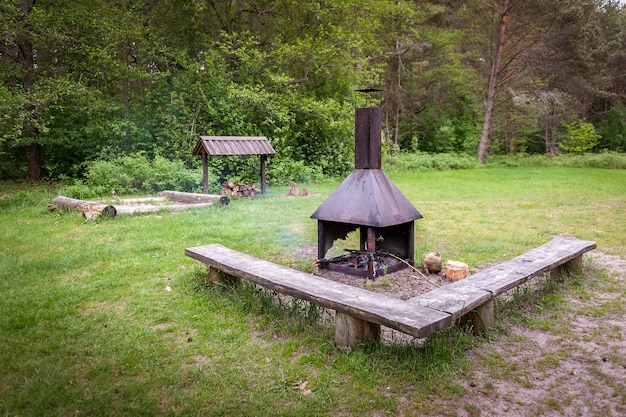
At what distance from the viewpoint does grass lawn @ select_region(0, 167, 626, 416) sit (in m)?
2.66

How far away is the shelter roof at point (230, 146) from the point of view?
10484 millimetres

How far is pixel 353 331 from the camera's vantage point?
126 inches

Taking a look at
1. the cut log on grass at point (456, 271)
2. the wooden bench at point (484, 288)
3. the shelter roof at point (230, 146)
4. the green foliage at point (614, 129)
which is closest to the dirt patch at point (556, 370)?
the wooden bench at point (484, 288)

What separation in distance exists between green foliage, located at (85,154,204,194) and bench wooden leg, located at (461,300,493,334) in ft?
31.8

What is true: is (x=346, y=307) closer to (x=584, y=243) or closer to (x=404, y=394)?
(x=404, y=394)

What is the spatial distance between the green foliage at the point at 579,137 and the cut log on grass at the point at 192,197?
2411 centimetres

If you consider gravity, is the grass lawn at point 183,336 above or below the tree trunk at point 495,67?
below

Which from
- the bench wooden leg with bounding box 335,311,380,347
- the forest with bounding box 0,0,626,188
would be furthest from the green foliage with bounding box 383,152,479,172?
the bench wooden leg with bounding box 335,311,380,347

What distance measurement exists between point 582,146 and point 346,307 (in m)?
28.4

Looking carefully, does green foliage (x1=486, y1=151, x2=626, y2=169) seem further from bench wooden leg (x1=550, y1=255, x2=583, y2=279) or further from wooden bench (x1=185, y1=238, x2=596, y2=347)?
wooden bench (x1=185, y1=238, x2=596, y2=347)

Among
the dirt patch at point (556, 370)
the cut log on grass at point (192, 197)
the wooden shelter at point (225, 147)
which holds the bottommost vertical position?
the dirt patch at point (556, 370)

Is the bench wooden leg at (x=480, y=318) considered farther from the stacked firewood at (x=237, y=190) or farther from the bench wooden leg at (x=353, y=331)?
the stacked firewood at (x=237, y=190)

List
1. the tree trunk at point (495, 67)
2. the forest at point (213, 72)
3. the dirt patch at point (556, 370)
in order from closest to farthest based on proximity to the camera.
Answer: the dirt patch at point (556, 370) < the forest at point (213, 72) < the tree trunk at point (495, 67)

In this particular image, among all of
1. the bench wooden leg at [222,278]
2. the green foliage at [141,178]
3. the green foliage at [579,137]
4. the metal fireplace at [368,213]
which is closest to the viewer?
the bench wooden leg at [222,278]
